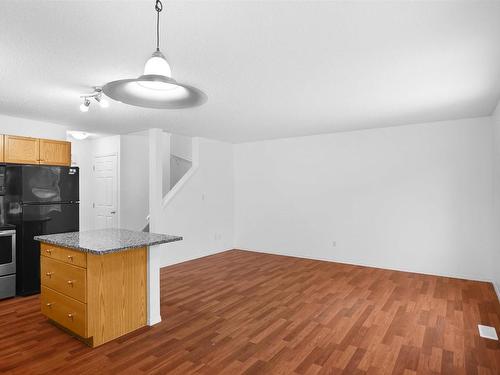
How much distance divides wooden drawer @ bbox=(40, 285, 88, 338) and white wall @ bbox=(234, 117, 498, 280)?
425 cm

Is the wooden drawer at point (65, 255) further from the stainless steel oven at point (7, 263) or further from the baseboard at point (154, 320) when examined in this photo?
the stainless steel oven at point (7, 263)

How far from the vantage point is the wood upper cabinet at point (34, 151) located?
398cm

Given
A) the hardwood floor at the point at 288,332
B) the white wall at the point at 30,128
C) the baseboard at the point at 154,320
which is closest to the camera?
the hardwood floor at the point at 288,332

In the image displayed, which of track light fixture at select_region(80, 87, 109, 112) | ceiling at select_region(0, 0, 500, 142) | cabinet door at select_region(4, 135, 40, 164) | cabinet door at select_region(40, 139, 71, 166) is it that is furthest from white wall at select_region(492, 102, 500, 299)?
cabinet door at select_region(4, 135, 40, 164)

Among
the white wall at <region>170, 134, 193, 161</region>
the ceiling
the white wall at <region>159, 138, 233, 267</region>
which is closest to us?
the ceiling

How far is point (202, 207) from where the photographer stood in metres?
6.19

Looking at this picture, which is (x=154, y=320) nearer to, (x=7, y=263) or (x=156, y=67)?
(x=7, y=263)

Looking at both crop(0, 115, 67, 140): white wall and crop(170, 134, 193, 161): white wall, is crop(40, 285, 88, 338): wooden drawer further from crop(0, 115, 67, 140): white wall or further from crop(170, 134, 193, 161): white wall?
crop(170, 134, 193, 161): white wall

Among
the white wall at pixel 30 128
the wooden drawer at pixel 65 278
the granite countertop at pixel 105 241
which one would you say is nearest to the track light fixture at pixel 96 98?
the granite countertop at pixel 105 241

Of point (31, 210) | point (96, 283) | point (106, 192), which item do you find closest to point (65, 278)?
point (96, 283)

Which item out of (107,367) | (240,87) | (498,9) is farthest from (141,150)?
(498,9)

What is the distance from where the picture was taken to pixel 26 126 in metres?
4.45

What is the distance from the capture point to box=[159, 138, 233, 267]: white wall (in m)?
5.54

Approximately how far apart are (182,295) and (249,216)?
10.4 ft
